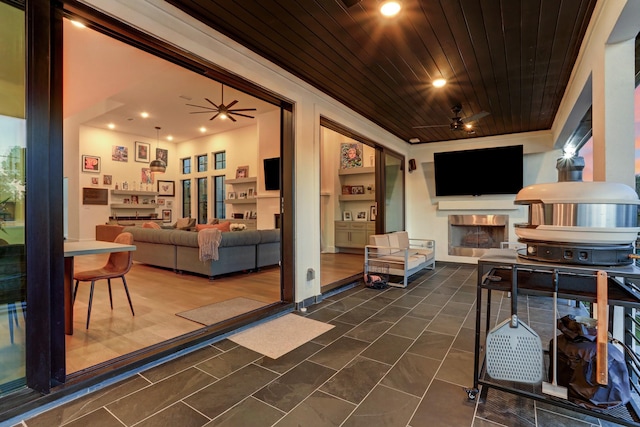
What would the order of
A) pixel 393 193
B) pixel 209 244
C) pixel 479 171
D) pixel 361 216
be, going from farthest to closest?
pixel 361 216 < pixel 393 193 < pixel 479 171 < pixel 209 244

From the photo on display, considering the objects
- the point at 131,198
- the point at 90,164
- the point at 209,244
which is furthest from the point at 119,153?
the point at 209,244

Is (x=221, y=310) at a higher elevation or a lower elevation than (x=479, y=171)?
lower

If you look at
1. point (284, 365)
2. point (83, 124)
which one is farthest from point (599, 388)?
point (83, 124)

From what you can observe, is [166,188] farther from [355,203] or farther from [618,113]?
[618,113]

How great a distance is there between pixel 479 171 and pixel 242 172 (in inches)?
257

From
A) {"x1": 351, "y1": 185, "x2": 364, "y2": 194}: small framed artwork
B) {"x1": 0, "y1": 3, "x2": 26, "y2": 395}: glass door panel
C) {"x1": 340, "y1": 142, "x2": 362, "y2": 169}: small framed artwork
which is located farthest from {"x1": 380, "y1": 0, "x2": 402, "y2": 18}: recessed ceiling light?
{"x1": 351, "y1": 185, "x2": 364, "y2": 194}: small framed artwork

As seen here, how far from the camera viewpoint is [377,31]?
2.61 m

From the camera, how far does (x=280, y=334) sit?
282cm

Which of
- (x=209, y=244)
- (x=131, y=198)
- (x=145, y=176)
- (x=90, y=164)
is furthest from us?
(x=145, y=176)

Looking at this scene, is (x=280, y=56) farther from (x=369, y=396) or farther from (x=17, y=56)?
(x=369, y=396)

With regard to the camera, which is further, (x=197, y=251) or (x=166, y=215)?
(x=166, y=215)

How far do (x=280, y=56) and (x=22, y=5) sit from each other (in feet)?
6.26

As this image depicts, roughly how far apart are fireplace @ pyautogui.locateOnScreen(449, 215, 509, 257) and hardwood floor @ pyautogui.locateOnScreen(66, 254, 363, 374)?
2.34 metres

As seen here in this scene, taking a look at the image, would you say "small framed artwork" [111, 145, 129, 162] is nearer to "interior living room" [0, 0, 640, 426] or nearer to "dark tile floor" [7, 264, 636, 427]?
"interior living room" [0, 0, 640, 426]
